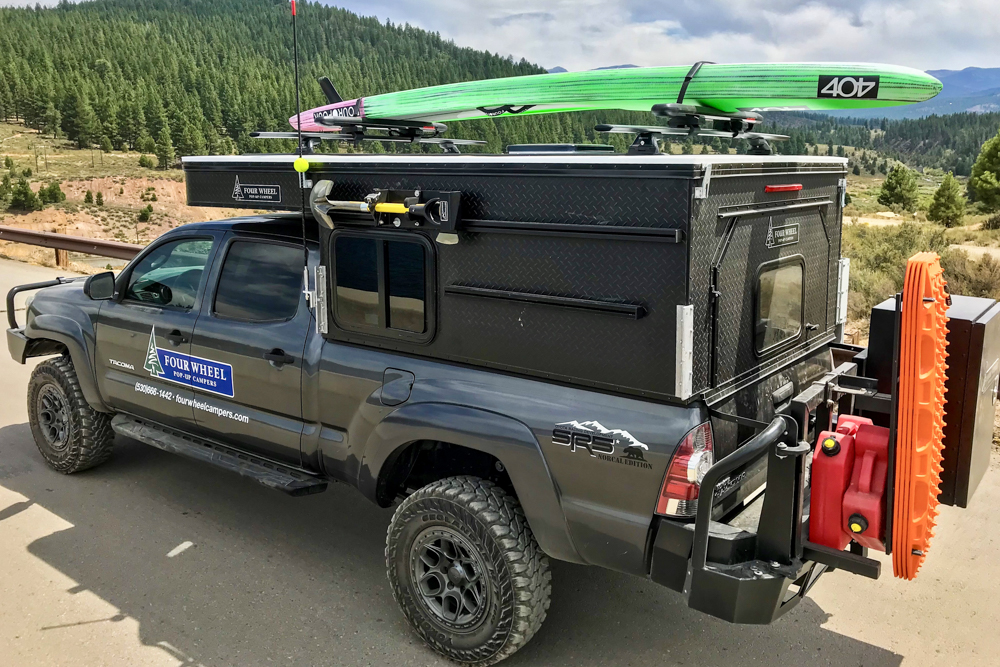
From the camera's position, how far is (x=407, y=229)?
12.5ft

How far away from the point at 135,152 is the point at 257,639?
103318 millimetres

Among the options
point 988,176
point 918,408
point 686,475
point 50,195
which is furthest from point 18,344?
point 50,195

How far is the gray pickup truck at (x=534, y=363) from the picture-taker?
3025mm

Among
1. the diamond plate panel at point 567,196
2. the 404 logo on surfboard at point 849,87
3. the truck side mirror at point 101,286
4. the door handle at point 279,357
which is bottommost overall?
the door handle at point 279,357

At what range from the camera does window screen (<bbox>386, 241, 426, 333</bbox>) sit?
383 centimetres

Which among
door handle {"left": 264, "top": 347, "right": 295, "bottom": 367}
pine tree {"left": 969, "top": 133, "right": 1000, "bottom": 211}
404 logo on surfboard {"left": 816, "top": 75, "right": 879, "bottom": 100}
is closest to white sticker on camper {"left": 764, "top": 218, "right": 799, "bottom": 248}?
404 logo on surfboard {"left": 816, "top": 75, "right": 879, "bottom": 100}

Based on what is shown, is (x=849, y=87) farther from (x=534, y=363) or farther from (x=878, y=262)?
(x=878, y=262)

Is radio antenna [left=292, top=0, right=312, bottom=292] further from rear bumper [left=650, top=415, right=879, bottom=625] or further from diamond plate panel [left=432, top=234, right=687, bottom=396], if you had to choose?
rear bumper [left=650, top=415, right=879, bottom=625]

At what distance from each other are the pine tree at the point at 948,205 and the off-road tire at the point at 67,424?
3401cm

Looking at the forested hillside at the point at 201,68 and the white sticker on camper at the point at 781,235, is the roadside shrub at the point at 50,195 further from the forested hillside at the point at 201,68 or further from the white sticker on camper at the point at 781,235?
the white sticker on camper at the point at 781,235

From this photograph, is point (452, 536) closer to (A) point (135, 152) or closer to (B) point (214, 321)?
(B) point (214, 321)

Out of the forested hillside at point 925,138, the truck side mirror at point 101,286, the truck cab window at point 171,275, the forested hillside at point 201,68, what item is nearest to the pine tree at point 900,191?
the forested hillside at point 201,68

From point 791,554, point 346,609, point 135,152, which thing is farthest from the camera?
point 135,152

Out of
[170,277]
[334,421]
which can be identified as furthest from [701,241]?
[170,277]
